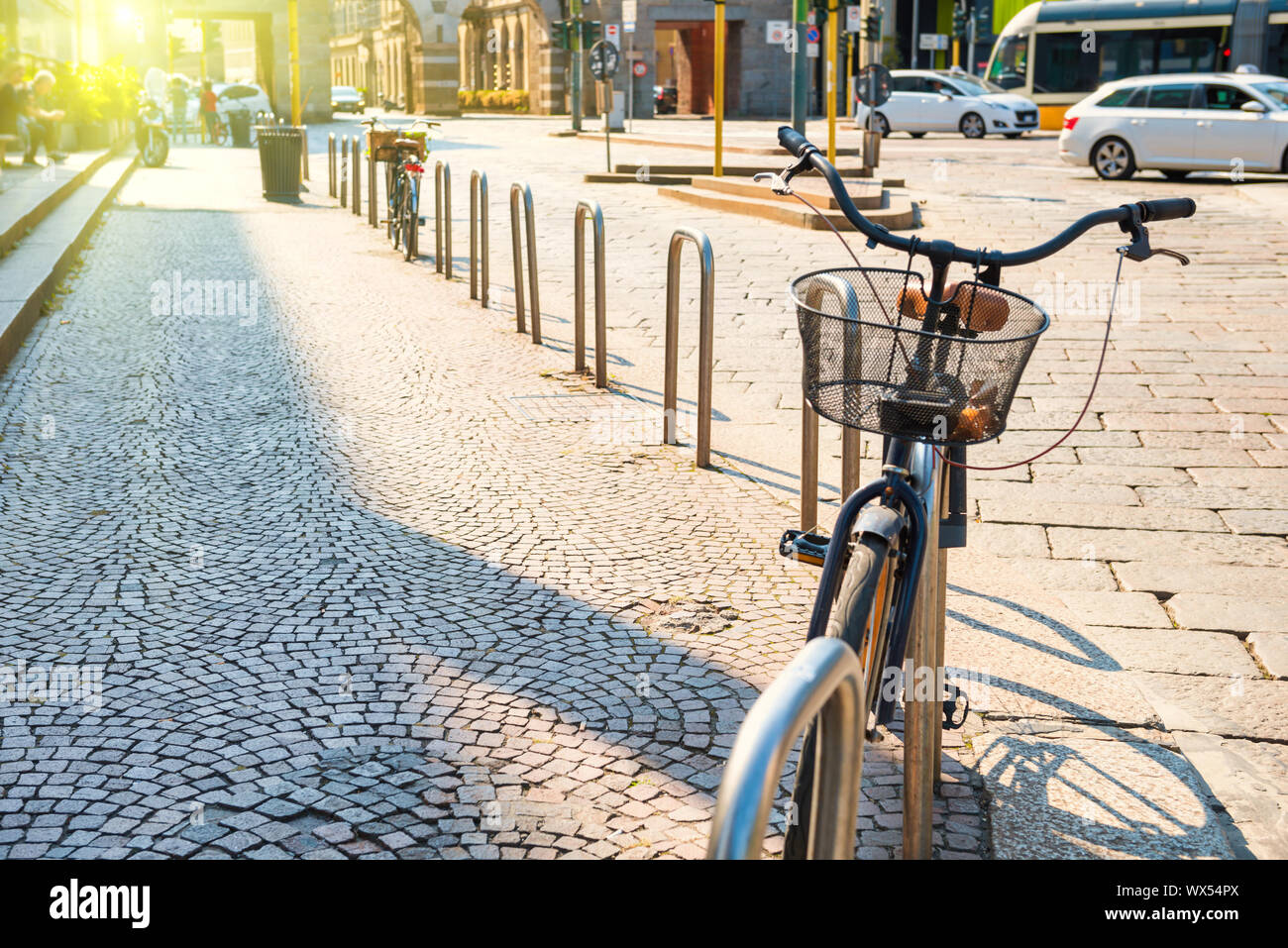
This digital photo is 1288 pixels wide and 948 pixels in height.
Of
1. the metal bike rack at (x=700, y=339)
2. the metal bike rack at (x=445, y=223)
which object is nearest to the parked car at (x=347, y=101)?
the metal bike rack at (x=445, y=223)

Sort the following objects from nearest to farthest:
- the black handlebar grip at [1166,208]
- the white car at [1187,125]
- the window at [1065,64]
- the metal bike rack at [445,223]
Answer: the black handlebar grip at [1166,208]
the metal bike rack at [445,223]
the white car at [1187,125]
the window at [1065,64]

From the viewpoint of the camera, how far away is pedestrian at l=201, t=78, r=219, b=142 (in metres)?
39.6

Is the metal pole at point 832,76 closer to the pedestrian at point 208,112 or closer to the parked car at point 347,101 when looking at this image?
the pedestrian at point 208,112

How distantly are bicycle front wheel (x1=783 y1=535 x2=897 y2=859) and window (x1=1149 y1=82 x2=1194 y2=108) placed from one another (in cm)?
2000

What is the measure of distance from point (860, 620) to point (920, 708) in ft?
1.07

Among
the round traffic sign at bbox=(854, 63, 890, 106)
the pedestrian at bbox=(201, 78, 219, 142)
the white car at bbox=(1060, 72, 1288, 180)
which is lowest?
the white car at bbox=(1060, 72, 1288, 180)

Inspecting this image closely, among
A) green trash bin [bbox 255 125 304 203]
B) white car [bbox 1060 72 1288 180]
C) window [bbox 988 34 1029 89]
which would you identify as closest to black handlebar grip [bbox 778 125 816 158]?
green trash bin [bbox 255 125 304 203]

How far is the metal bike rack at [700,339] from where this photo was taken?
6137 millimetres

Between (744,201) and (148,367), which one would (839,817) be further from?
(744,201)

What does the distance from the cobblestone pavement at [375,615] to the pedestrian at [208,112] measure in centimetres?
3311

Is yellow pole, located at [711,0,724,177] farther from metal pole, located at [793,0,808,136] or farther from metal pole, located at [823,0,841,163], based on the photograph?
metal pole, located at [793,0,808,136]
